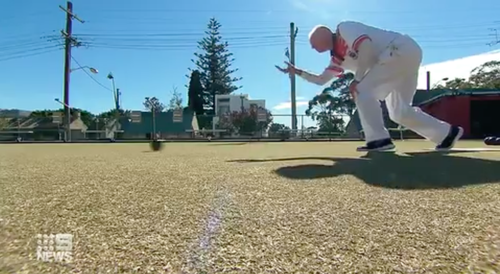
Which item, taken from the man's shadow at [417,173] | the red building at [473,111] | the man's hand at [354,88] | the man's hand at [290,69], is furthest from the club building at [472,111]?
the man's shadow at [417,173]

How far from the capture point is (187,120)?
24.0 m

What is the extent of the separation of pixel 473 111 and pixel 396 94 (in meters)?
16.7

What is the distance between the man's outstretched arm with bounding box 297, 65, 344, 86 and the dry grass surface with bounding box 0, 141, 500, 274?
3.25 metres

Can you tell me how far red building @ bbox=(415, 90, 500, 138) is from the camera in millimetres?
18156

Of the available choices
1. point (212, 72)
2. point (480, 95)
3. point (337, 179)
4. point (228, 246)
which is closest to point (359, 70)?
point (337, 179)

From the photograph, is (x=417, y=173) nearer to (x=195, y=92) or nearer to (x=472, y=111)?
(x=472, y=111)

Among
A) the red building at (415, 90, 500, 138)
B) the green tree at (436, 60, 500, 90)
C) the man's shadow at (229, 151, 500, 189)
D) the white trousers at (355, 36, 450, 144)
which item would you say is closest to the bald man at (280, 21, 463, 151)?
the white trousers at (355, 36, 450, 144)

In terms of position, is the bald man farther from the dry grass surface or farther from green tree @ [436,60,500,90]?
green tree @ [436,60,500,90]

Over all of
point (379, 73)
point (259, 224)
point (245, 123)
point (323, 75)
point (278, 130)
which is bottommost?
point (259, 224)

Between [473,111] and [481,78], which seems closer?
[473,111]

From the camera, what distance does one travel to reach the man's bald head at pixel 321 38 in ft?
15.9

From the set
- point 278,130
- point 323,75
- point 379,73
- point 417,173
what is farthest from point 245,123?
point 417,173

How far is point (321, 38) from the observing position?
4.86 metres

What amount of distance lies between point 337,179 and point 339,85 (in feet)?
114
